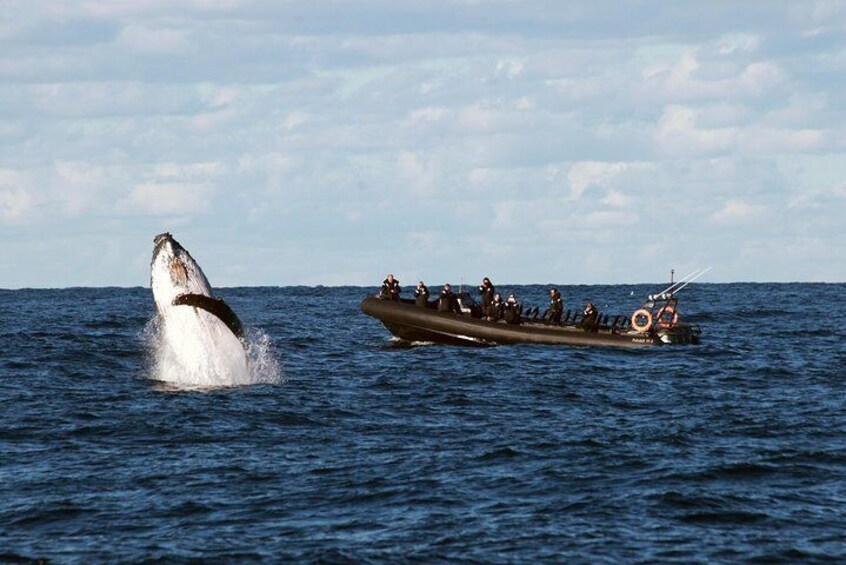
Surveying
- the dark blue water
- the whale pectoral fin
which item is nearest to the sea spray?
the dark blue water

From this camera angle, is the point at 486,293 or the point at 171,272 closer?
the point at 171,272

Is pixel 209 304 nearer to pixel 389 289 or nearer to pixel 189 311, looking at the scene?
pixel 189 311

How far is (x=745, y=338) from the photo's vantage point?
55781 mm

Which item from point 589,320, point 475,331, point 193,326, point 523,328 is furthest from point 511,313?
point 193,326

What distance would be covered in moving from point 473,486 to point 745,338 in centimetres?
3711

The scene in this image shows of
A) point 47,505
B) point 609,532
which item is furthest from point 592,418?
point 47,505

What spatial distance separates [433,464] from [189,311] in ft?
27.7

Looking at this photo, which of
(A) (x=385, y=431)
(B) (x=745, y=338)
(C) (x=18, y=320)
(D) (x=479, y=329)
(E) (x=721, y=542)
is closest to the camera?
(E) (x=721, y=542)

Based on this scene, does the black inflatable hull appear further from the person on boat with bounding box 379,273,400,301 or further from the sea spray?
the sea spray

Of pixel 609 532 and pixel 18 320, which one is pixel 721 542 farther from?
pixel 18 320

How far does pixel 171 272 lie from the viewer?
92.7ft

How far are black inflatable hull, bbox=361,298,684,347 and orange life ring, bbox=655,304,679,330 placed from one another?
998 millimetres

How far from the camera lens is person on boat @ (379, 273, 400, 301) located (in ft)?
156


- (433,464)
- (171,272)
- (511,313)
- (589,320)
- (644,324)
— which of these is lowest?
(433,464)
